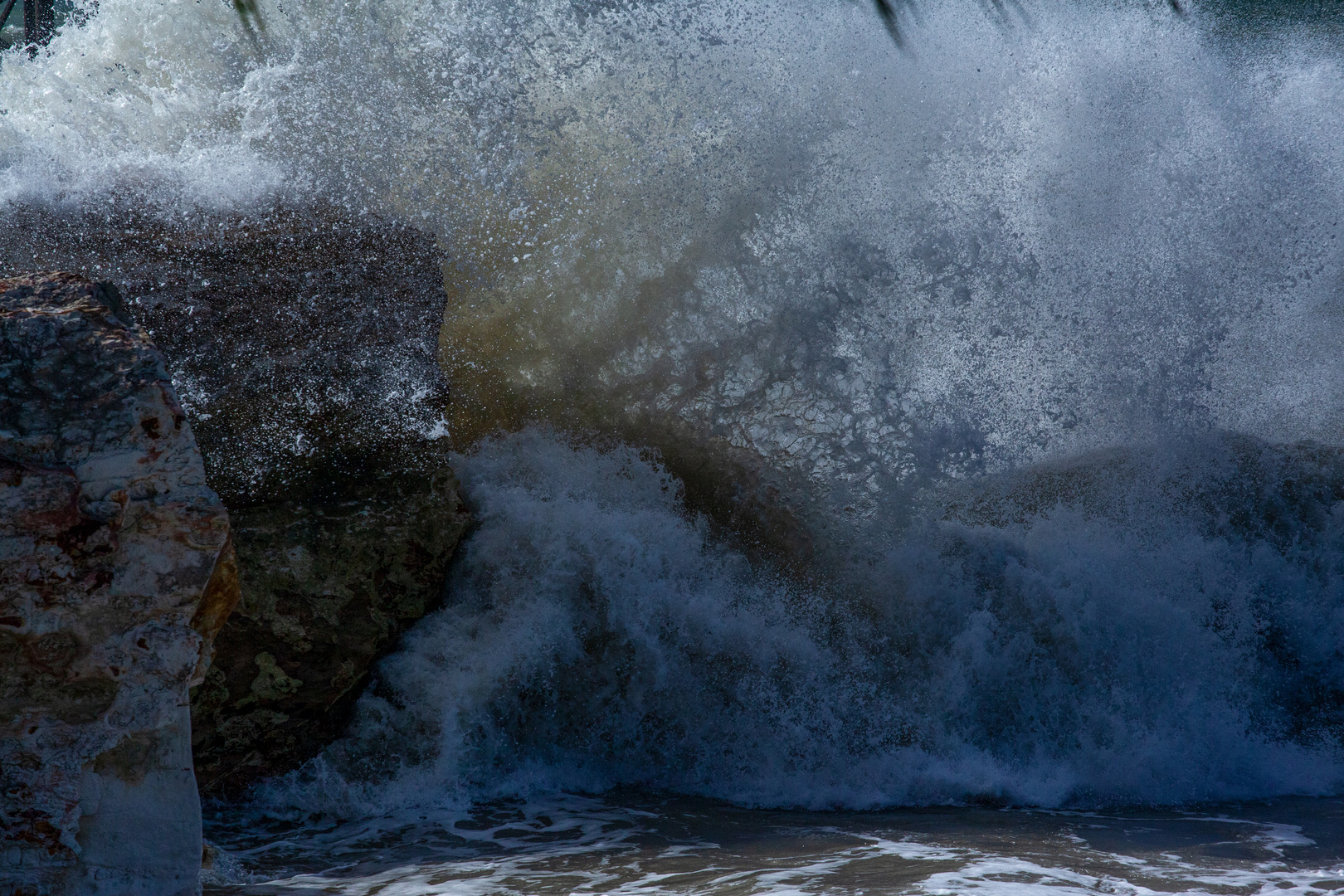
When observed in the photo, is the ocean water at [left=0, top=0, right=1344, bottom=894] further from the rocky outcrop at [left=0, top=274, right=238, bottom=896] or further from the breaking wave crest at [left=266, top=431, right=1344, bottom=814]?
the rocky outcrop at [left=0, top=274, right=238, bottom=896]

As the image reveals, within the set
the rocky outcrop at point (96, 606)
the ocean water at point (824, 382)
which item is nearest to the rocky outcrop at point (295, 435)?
the ocean water at point (824, 382)

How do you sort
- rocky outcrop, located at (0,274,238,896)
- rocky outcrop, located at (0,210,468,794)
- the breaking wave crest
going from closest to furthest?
rocky outcrop, located at (0,274,238,896), rocky outcrop, located at (0,210,468,794), the breaking wave crest

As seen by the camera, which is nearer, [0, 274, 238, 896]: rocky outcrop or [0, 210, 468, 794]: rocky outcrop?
[0, 274, 238, 896]: rocky outcrop

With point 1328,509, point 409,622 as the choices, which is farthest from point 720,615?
point 1328,509

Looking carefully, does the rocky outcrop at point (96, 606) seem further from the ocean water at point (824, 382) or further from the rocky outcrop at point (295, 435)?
the rocky outcrop at point (295, 435)

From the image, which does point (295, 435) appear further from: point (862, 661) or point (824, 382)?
point (862, 661)

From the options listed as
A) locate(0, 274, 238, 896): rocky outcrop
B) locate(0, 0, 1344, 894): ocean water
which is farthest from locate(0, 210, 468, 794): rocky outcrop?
locate(0, 274, 238, 896): rocky outcrop

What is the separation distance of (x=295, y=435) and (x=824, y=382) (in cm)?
223

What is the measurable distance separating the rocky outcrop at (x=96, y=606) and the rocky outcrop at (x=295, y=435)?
1.40 metres

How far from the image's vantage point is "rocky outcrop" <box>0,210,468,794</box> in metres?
3.19

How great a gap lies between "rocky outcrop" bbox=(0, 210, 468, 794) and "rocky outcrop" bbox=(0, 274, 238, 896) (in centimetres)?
140

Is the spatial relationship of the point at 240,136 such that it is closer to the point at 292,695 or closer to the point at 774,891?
the point at 292,695

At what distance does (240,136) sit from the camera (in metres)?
3.59

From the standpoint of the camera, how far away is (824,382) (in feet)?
13.0
